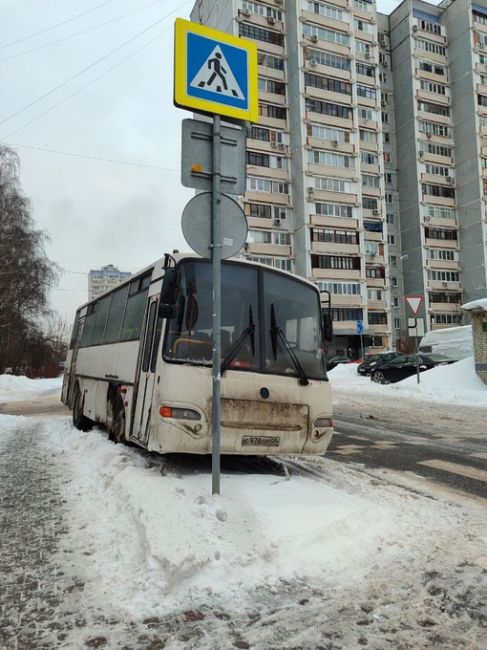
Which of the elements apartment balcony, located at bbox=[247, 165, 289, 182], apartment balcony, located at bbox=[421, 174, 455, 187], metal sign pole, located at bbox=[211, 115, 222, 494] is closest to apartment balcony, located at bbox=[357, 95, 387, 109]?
apartment balcony, located at bbox=[421, 174, 455, 187]

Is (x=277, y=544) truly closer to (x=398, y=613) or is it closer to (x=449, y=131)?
(x=398, y=613)

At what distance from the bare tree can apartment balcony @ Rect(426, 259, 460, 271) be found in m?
48.9

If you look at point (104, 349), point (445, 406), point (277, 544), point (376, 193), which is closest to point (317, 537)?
point (277, 544)

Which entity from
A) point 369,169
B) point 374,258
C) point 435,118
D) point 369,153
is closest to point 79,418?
point 374,258

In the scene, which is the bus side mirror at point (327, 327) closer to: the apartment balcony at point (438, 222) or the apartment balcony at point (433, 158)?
the apartment balcony at point (438, 222)

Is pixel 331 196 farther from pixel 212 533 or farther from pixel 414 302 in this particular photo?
pixel 212 533

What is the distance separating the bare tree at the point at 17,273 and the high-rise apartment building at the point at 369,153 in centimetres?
2518

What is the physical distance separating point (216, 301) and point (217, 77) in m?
2.19

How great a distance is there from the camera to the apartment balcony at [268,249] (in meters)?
57.8

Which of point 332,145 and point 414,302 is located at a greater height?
point 332,145

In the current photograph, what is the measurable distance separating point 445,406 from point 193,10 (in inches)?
2940

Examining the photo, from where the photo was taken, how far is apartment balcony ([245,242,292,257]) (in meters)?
57.8

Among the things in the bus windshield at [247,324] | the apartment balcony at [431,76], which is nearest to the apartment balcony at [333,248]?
the apartment balcony at [431,76]

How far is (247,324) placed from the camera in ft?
19.3
